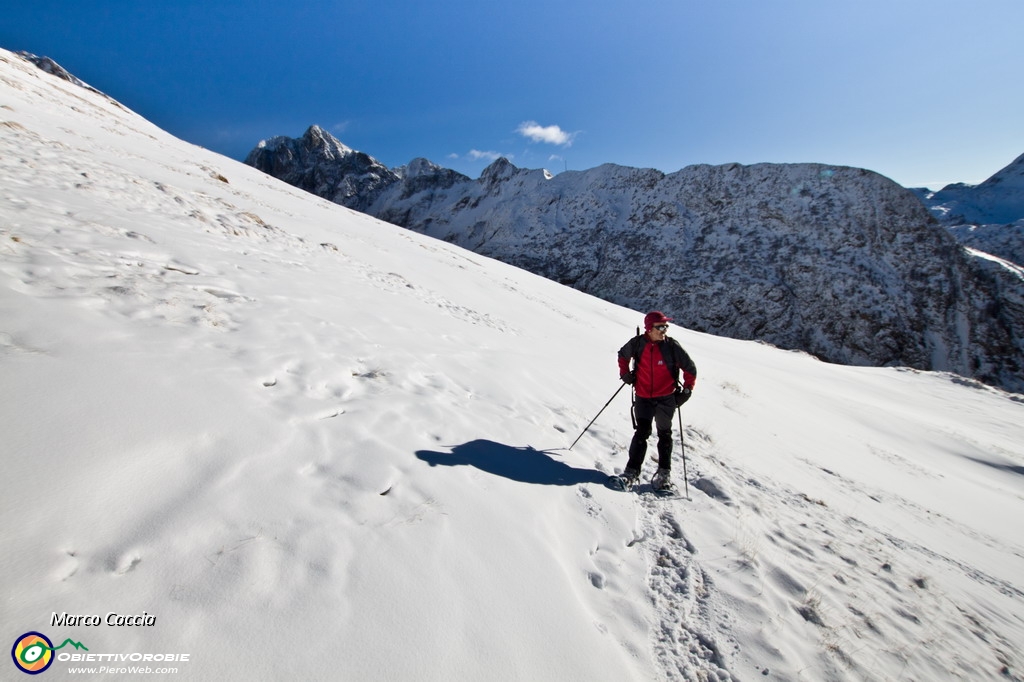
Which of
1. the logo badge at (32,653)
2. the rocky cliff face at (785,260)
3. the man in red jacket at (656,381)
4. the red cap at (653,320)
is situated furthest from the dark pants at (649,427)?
the rocky cliff face at (785,260)

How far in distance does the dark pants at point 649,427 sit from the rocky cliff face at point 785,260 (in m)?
44.3

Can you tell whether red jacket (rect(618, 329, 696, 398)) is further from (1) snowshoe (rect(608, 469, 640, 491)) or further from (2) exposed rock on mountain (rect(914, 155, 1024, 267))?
(2) exposed rock on mountain (rect(914, 155, 1024, 267))

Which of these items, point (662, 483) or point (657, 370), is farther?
point (657, 370)

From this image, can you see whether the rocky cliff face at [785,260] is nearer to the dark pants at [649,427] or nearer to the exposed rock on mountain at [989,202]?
the dark pants at [649,427]

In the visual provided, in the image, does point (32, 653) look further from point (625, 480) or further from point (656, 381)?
A: point (656, 381)

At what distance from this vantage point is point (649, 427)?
185 inches

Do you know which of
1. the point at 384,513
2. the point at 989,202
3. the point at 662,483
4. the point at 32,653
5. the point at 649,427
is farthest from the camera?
the point at 989,202

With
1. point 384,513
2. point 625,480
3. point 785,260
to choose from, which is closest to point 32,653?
point 384,513

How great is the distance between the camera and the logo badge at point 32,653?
59.2 inches

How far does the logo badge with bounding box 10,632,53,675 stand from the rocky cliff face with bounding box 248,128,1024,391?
4882cm

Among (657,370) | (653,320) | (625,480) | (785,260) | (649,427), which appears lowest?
(625,480)

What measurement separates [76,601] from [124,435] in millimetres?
1275

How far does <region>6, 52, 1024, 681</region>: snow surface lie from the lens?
195 cm

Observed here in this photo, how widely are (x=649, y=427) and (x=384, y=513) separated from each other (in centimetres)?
323
